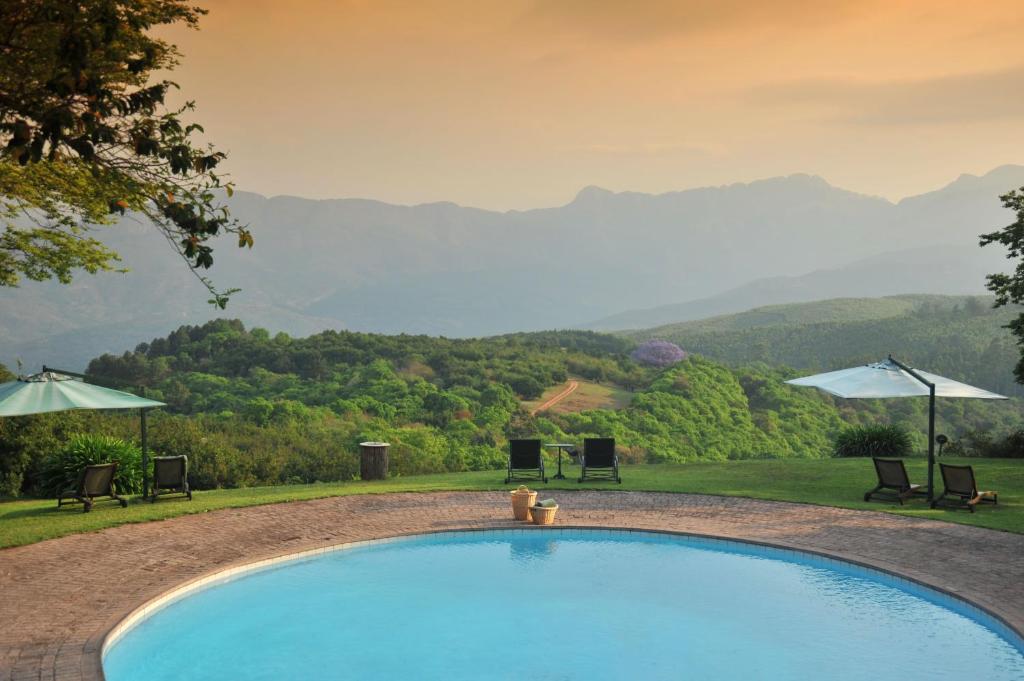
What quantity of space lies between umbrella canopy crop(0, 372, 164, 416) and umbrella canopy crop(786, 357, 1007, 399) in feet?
31.2

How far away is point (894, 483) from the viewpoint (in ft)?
44.2

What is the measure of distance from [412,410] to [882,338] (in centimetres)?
3531

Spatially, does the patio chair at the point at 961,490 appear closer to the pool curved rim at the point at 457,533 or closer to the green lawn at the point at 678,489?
the green lawn at the point at 678,489

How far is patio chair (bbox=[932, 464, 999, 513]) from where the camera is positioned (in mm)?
12625

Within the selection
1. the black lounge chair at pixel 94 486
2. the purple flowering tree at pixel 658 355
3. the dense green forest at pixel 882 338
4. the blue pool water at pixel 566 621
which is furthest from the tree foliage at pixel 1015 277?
the purple flowering tree at pixel 658 355

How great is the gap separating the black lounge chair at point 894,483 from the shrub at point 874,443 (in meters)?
6.39

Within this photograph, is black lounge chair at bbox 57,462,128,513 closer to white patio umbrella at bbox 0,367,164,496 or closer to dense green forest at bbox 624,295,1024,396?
white patio umbrella at bbox 0,367,164,496

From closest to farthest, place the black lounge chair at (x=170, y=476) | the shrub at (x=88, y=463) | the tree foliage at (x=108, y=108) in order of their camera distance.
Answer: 1. the tree foliage at (x=108, y=108)
2. the black lounge chair at (x=170, y=476)
3. the shrub at (x=88, y=463)

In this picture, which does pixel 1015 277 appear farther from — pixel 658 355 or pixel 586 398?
pixel 658 355

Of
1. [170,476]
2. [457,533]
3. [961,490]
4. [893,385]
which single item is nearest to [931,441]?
[893,385]

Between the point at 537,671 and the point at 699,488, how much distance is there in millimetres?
8049

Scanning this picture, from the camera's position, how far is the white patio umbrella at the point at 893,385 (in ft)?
41.1

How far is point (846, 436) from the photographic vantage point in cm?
2030

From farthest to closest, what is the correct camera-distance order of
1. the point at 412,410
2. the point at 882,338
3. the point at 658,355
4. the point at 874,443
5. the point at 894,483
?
1. the point at 882,338
2. the point at 658,355
3. the point at 412,410
4. the point at 874,443
5. the point at 894,483
